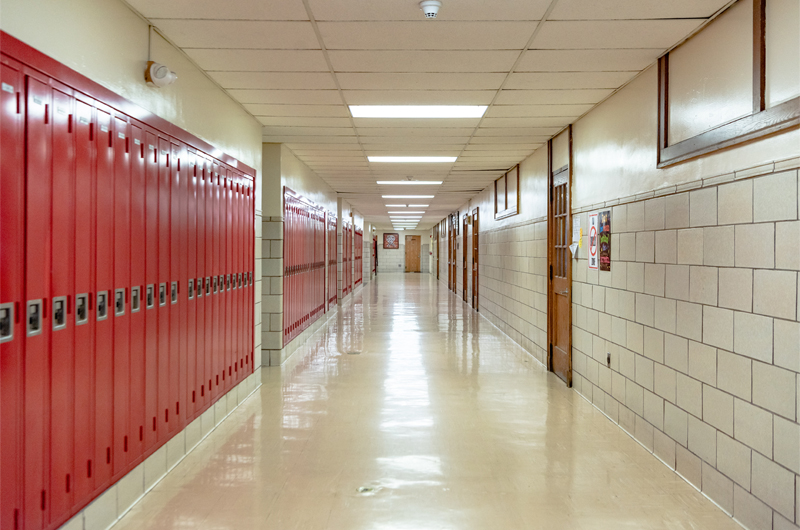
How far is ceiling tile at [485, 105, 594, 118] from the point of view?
491cm

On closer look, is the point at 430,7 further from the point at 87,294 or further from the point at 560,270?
the point at 560,270

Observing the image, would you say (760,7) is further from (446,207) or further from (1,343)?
(446,207)

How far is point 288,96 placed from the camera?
4586 mm

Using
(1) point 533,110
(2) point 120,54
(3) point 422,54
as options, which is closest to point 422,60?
(3) point 422,54

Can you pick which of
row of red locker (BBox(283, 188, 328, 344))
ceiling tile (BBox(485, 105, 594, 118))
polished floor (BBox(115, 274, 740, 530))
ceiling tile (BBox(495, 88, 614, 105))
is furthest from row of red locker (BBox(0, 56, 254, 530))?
row of red locker (BBox(283, 188, 328, 344))

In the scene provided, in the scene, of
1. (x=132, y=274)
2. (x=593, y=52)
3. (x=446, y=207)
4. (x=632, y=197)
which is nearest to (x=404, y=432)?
(x=132, y=274)

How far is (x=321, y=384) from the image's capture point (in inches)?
215

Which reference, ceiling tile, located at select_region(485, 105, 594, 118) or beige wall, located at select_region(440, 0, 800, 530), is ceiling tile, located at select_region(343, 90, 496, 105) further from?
beige wall, located at select_region(440, 0, 800, 530)

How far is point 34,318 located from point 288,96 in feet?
10.00

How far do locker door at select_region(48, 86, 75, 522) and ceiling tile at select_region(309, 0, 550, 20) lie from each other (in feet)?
4.68

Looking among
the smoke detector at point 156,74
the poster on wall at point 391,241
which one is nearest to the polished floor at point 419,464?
the smoke detector at point 156,74

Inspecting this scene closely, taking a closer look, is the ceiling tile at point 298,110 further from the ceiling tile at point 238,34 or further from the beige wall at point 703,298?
the beige wall at point 703,298

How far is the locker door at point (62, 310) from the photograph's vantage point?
7.22 feet

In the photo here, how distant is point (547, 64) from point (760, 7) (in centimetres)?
141
